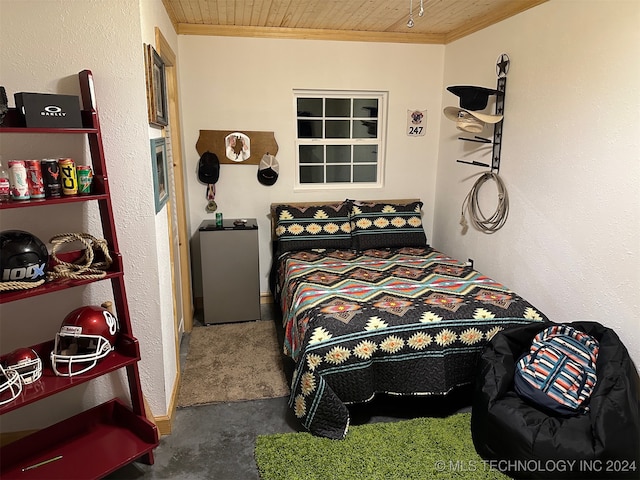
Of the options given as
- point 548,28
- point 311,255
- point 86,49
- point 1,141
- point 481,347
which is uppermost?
point 548,28

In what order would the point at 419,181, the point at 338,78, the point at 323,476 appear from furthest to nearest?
the point at 419,181 < the point at 338,78 < the point at 323,476

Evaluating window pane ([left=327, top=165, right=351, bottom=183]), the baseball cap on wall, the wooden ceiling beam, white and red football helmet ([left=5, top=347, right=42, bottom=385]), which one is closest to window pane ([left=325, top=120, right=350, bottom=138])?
window pane ([left=327, top=165, right=351, bottom=183])

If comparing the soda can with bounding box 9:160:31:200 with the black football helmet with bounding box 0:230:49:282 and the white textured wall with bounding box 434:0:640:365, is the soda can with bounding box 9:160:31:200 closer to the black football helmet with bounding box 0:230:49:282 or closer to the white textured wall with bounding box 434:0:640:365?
the black football helmet with bounding box 0:230:49:282

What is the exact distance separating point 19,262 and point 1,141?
2.05ft

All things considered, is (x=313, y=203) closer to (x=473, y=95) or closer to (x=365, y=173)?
(x=365, y=173)

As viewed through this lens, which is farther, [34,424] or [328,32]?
[328,32]

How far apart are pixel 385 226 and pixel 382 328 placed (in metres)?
1.65

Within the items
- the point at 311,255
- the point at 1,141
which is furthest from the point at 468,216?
the point at 1,141

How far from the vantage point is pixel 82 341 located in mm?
1839

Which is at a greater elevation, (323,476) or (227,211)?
(227,211)

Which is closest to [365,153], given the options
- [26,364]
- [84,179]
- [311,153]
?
[311,153]

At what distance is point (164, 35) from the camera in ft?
9.15

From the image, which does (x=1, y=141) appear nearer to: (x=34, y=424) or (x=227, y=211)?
(x=34, y=424)

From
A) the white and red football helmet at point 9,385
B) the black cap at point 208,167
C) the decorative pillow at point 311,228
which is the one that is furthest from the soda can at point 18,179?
the decorative pillow at point 311,228
